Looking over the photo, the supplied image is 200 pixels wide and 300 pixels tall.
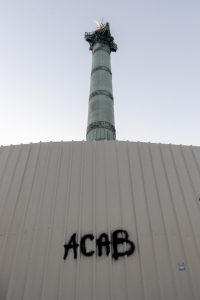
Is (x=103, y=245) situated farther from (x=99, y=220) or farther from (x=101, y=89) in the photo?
(x=101, y=89)

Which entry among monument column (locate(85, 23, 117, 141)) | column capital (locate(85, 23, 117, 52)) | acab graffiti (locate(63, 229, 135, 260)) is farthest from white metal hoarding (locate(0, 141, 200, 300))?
Answer: column capital (locate(85, 23, 117, 52))

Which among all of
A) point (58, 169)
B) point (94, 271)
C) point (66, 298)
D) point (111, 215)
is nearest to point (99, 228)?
point (111, 215)

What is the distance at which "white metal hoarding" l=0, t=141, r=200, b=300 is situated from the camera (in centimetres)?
743

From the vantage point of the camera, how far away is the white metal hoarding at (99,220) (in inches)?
293

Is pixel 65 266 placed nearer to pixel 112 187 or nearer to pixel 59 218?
pixel 59 218

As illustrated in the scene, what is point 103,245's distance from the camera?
8109 millimetres

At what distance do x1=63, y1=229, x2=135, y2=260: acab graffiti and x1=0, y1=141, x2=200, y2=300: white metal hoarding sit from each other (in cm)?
3

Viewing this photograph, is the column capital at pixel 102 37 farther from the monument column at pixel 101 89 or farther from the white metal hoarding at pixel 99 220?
the white metal hoarding at pixel 99 220

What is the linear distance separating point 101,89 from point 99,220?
20939 mm

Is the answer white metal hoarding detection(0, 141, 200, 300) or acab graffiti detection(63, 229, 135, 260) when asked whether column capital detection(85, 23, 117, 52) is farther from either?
acab graffiti detection(63, 229, 135, 260)

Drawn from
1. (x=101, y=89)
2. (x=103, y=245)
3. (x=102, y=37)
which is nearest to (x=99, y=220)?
(x=103, y=245)

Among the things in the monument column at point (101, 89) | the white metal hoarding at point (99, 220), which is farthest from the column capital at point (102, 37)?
the white metal hoarding at point (99, 220)

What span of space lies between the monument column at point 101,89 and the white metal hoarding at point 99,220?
1309 cm

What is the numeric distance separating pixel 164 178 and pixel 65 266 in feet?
15.7
